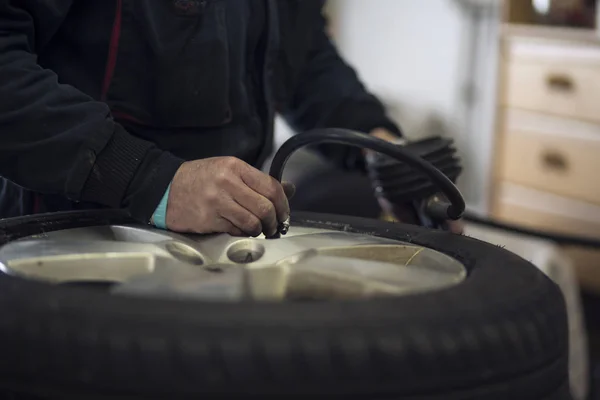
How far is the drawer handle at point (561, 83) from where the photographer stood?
95.0 inches

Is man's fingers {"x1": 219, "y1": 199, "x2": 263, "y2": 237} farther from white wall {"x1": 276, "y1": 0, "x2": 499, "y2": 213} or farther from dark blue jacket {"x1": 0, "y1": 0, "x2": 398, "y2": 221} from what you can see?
white wall {"x1": 276, "y1": 0, "x2": 499, "y2": 213}

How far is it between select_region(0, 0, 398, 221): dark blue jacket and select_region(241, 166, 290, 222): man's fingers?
0.08 metres

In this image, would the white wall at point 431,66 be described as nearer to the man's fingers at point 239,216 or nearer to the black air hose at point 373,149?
the black air hose at point 373,149

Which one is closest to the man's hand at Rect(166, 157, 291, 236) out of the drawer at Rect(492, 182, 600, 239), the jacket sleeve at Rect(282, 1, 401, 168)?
the jacket sleeve at Rect(282, 1, 401, 168)

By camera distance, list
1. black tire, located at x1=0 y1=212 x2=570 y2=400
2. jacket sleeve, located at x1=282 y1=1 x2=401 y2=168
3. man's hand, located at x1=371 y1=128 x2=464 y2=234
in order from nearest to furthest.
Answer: black tire, located at x1=0 y1=212 x2=570 y2=400 → man's hand, located at x1=371 y1=128 x2=464 y2=234 → jacket sleeve, located at x1=282 y1=1 x2=401 y2=168

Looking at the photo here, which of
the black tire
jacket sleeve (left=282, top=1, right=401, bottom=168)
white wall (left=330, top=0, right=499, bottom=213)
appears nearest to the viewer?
the black tire

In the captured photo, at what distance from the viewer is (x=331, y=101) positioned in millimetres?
1383

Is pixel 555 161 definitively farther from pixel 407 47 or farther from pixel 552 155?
pixel 407 47

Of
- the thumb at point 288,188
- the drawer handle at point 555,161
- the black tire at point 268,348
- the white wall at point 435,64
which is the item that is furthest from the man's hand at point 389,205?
the white wall at point 435,64

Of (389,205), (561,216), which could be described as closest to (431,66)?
(561,216)

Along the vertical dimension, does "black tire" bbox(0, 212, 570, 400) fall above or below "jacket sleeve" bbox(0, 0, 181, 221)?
below

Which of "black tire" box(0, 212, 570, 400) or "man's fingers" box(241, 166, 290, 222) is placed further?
"man's fingers" box(241, 166, 290, 222)

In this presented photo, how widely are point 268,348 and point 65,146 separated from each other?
1.29 ft

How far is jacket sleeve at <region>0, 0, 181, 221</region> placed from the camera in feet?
2.81
